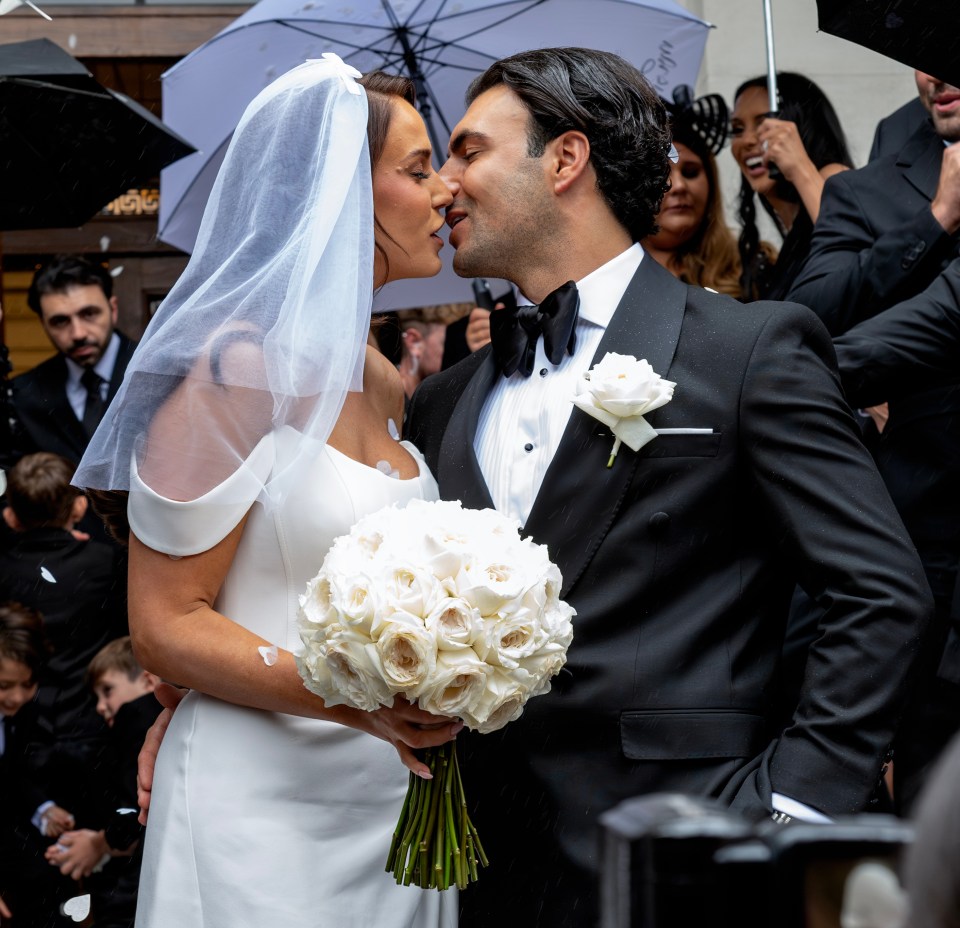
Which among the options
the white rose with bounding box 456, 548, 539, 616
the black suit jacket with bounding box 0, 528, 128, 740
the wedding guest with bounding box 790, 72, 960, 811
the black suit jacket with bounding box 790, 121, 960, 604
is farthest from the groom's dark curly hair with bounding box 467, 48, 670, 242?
the black suit jacket with bounding box 0, 528, 128, 740

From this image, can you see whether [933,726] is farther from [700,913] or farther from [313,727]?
[700,913]

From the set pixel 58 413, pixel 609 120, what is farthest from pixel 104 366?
pixel 609 120

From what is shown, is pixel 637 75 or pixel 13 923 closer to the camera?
pixel 637 75

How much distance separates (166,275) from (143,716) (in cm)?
343

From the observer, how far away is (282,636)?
290 centimetres

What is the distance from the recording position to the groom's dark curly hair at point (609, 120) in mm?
3357

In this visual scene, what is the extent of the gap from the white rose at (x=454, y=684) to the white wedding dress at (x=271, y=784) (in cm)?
60

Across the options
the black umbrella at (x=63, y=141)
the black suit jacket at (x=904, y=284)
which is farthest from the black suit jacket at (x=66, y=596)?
the black suit jacket at (x=904, y=284)

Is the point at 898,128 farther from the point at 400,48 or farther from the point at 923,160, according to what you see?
the point at 400,48

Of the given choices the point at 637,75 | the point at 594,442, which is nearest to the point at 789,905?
the point at 594,442

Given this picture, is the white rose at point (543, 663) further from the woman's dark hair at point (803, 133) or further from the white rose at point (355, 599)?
the woman's dark hair at point (803, 133)

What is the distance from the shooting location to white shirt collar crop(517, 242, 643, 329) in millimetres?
3193

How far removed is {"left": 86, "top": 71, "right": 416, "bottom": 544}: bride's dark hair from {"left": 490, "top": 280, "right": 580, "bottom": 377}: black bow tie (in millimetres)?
337

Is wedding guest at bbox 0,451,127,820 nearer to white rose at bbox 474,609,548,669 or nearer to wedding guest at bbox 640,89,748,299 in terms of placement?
wedding guest at bbox 640,89,748,299
